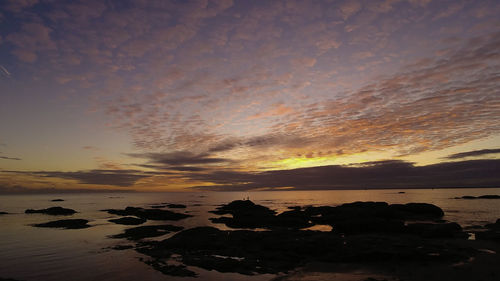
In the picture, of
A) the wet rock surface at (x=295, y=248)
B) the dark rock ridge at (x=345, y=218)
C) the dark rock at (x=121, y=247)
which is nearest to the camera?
the wet rock surface at (x=295, y=248)

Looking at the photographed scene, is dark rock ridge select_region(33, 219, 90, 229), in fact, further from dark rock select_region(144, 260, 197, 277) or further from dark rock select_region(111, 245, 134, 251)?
dark rock select_region(144, 260, 197, 277)

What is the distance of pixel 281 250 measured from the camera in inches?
919

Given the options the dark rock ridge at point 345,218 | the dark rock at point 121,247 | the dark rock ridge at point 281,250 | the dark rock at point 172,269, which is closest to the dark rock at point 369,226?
the dark rock ridge at point 345,218

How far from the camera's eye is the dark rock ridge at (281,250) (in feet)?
64.4

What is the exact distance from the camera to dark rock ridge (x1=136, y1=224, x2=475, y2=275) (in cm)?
1964

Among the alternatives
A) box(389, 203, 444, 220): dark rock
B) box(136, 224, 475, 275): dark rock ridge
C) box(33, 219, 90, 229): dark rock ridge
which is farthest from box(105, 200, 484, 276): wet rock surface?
box(389, 203, 444, 220): dark rock

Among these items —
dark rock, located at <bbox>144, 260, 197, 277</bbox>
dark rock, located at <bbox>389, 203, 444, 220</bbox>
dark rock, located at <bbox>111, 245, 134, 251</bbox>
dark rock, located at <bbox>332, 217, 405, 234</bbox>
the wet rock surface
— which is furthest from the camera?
dark rock, located at <bbox>389, 203, 444, 220</bbox>

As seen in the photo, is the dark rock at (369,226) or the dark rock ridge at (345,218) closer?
the dark rock at (369,226)

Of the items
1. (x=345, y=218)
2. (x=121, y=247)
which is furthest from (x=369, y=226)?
(x=121, y=247)

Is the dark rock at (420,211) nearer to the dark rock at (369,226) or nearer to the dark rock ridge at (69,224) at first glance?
the dark rock at (369,226)

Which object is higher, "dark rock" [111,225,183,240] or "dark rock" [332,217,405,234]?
"dark rock" [332,217,405,234]

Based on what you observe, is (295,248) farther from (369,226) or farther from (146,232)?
(146,232)

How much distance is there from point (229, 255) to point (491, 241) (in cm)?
2493

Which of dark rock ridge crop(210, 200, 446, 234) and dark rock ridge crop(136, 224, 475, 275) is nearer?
dark rock ridge crop(136, 224, 475, 275)
